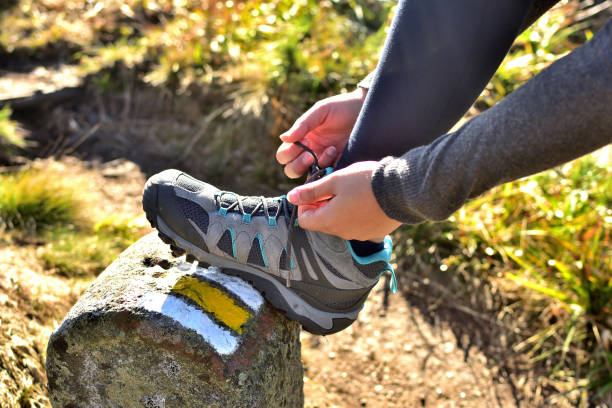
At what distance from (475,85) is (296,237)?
0.69 meters

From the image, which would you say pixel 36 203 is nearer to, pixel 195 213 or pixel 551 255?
pixel 195 213

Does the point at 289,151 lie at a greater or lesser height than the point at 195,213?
greater

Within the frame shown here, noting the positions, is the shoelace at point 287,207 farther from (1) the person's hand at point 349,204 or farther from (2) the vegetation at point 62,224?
(2) the vegetation at point 62,224

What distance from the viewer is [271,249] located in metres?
1.63

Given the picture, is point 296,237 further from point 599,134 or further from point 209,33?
point 209,33

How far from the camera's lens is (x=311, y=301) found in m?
1.67

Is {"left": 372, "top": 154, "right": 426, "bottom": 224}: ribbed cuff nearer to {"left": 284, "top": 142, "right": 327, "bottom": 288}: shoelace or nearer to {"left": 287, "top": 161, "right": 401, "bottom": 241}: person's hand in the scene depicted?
{"left": 287, "top": 161, "right": 401, "bottom": 241}: person's hand

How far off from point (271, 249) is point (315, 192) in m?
0.38

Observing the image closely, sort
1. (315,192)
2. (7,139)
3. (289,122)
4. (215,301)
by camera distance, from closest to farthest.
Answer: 1. (315,192)
2. (215,301)
3. (289,122)
4. (7,139)

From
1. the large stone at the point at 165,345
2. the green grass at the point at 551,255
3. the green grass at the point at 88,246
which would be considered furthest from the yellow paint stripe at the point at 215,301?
the green grass at the point at 551,255

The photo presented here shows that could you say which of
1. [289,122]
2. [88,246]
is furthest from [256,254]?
[289,122]

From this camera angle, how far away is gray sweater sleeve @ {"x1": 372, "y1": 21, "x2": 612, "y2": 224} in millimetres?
973

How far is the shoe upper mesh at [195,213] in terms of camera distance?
164 centimetres

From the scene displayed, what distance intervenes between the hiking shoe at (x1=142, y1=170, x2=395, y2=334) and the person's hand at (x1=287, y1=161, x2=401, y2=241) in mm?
258
